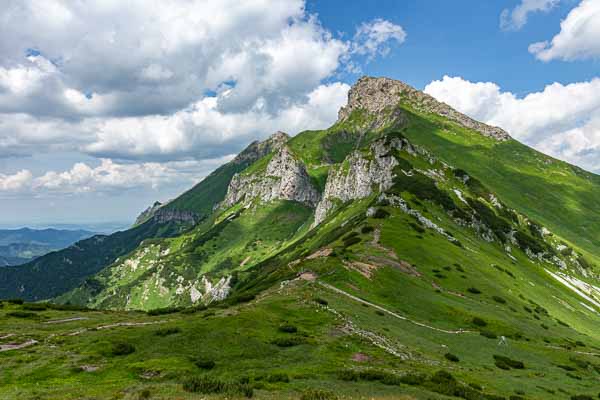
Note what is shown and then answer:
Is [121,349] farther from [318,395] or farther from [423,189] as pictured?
[423,189]

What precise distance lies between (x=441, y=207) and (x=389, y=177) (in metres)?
46.6

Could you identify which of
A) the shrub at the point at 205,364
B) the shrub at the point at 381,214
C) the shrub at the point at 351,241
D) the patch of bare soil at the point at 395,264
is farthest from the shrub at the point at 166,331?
the shrub at the point at 381,214

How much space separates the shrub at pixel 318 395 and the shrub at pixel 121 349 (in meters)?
18.3

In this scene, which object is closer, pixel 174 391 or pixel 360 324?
pixel 174 391

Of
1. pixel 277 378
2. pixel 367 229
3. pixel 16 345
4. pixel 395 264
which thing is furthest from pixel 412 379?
pixel 367 229

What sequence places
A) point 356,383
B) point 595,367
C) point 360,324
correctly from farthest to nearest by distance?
point 595,367 < point 360,324 < point 356,383

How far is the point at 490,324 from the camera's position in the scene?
60.9 meters

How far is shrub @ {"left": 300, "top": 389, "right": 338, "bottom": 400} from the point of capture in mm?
21828

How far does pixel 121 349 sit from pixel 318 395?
2014 centimetres

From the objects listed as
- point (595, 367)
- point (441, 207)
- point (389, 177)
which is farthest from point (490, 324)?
point (389, 177)

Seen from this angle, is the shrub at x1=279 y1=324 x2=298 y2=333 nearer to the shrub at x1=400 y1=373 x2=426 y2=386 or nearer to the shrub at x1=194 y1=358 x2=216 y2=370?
the shrub at x1=194 y1=358 x2=216 y2=370

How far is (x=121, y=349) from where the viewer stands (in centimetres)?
3247

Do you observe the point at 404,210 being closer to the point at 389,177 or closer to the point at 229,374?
the point at 389,177

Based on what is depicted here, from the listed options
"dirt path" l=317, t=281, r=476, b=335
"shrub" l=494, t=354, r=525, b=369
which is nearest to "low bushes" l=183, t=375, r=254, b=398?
"shrub" l=494, t=354, r=525, b=369
